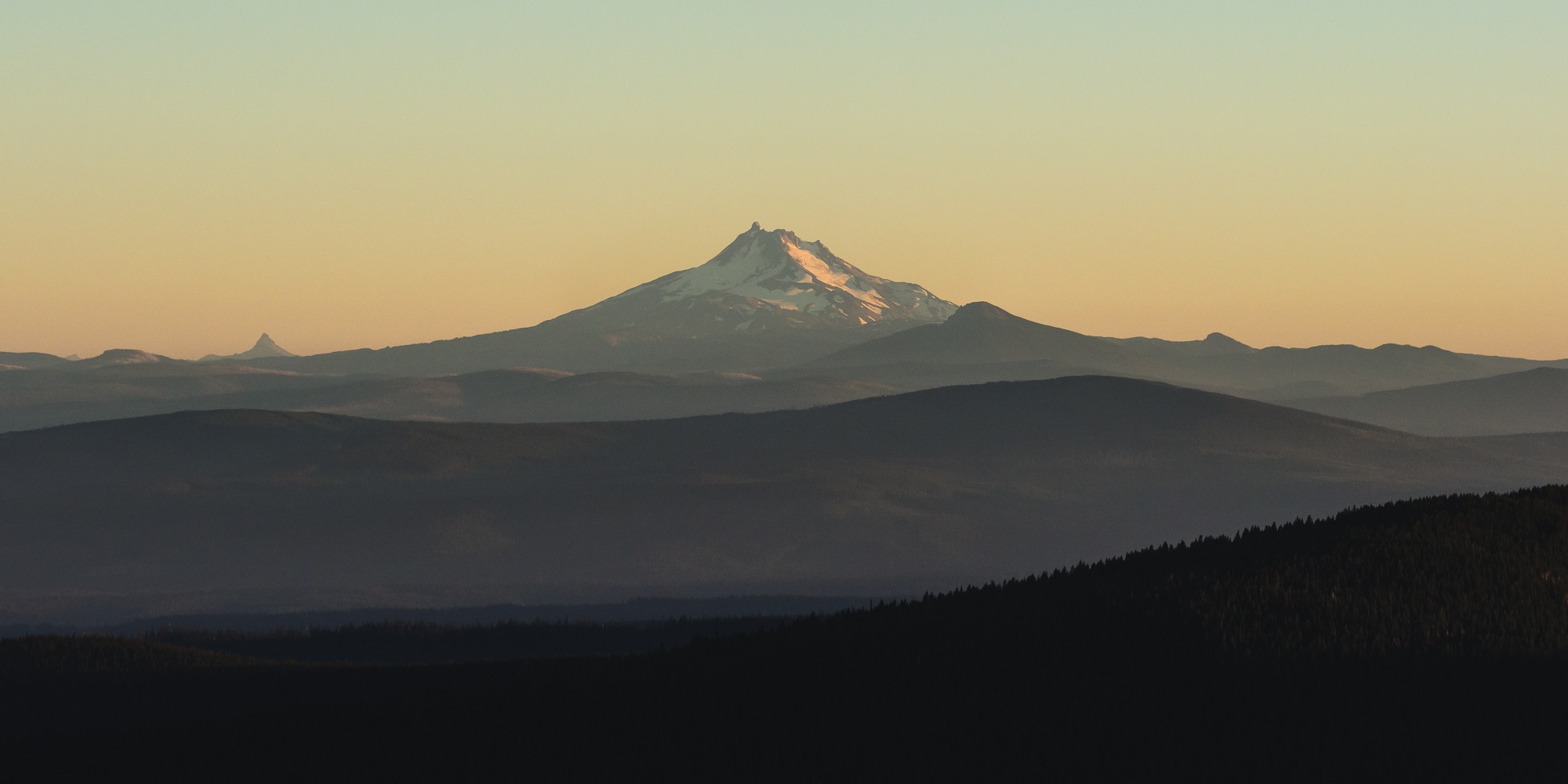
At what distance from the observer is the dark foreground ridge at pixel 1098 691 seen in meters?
20.7

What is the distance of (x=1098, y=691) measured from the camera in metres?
22.6

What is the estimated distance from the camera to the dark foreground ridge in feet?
68.0

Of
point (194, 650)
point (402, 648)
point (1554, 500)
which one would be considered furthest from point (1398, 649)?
point (402, 648)

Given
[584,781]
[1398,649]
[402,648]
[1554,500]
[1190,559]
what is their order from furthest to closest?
1. [402,648]
2. [1554,500]
3. [1190,559]
4. [1398,649]
5. [584,781]

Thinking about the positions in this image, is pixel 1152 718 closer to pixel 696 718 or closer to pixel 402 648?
pixel 696 718

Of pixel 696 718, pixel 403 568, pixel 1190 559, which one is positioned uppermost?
pixel 1190 559

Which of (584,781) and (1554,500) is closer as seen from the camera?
(584,781)

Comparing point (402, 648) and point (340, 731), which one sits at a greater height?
point (340, 731)

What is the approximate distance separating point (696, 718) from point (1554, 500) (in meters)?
17.1

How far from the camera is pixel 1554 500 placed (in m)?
30.5

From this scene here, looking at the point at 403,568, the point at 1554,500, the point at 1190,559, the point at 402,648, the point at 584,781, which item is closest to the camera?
the point at 584,781

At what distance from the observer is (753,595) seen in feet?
542

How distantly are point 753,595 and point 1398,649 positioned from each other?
14327 cm

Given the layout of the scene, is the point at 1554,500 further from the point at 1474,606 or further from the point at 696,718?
the point at 696,718
